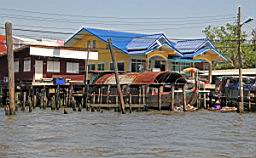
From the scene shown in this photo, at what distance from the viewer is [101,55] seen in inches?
2189

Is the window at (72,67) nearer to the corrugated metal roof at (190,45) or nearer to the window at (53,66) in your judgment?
the window at (53,66)

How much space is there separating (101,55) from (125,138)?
1414 inches

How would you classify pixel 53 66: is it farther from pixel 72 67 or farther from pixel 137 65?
Result: pixel 137 65

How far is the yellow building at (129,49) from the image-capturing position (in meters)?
51.2

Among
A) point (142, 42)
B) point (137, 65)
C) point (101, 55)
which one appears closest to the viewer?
point (142, 42)

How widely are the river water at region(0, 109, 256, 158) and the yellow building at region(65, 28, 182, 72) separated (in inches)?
901

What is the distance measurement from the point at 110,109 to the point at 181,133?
16.9 metres

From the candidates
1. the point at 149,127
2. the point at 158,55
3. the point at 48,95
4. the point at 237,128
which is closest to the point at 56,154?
the point at 149,127

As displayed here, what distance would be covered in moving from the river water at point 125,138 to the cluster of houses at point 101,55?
20.2 metres

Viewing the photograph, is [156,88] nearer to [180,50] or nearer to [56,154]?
[180,50]

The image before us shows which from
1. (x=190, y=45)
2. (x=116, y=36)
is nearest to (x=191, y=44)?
(x=190, y=45)

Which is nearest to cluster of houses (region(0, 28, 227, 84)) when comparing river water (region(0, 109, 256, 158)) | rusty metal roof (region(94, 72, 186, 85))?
rusty metal roof (region(94, 72, 186, 85))

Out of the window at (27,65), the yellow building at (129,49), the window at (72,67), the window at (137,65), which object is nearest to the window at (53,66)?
the window at (72,67)

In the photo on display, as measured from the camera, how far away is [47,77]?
49156 millimetres
